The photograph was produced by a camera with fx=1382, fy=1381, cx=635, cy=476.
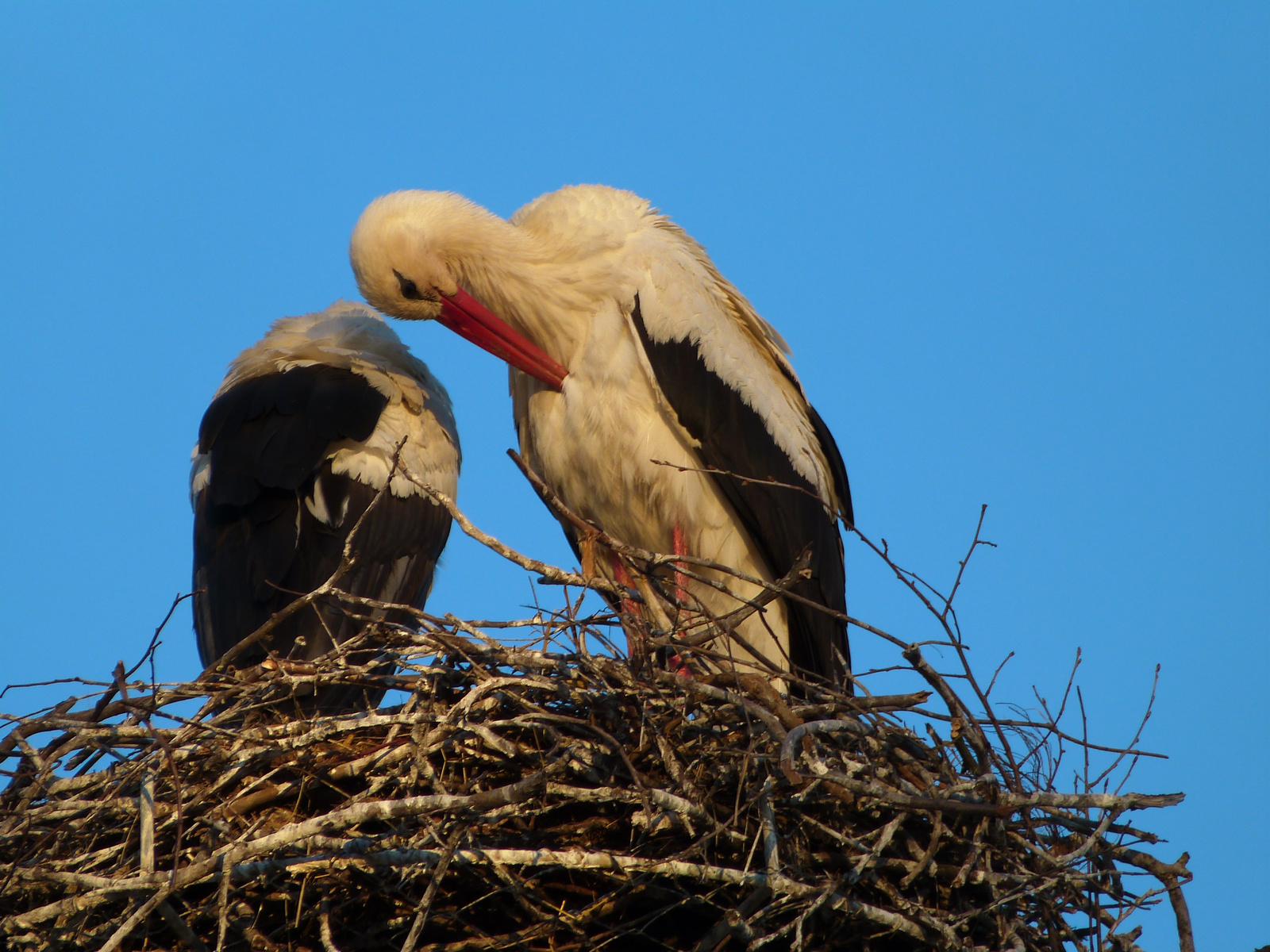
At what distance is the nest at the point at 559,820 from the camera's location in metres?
3.18

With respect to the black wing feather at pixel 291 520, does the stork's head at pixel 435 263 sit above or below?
above

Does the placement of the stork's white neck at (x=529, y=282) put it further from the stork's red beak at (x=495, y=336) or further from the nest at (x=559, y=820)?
the nest at (x=559, y=820)

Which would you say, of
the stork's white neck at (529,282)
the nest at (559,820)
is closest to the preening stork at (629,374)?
the stork's white neck at (529,282)

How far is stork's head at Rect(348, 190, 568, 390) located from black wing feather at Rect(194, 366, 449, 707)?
1.37 ft

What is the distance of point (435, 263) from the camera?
5.02 meters

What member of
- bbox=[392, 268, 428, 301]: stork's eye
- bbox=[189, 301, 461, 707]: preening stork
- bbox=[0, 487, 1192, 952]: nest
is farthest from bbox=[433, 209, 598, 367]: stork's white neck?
bbox=[0, 487, 1192, 952]: nest

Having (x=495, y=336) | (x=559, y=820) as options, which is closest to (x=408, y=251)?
(x=495, y=336)

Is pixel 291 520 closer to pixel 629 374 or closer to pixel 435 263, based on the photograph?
Answer: pixel 435 263

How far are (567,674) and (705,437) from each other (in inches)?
60.2

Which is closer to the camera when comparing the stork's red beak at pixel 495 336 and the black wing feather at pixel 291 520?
the black wing feather at pixel 291 520

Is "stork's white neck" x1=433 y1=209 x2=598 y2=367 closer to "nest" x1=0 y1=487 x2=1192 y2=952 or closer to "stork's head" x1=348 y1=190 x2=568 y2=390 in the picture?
"stork's head" x1=348 y1=190 x2=568 y2=390

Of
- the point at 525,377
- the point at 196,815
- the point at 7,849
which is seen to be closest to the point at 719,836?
the point at 196,815

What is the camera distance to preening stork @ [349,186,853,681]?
190 inches

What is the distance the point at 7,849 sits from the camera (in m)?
3.43
